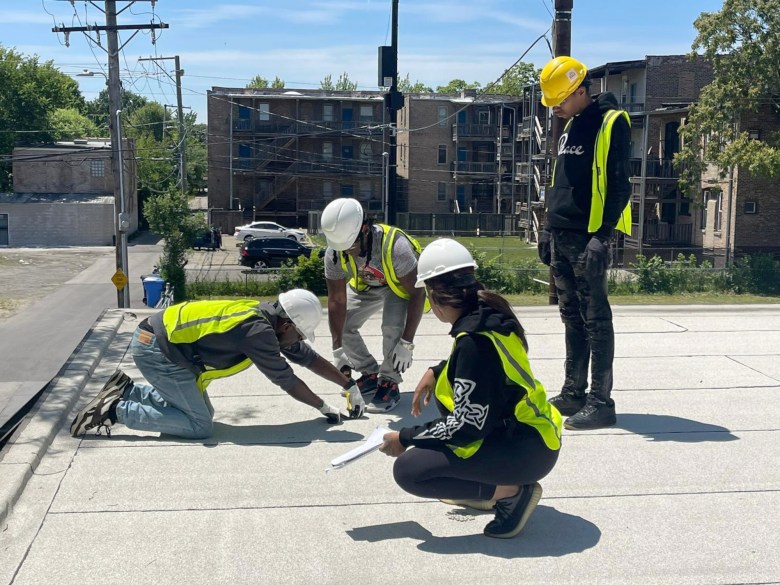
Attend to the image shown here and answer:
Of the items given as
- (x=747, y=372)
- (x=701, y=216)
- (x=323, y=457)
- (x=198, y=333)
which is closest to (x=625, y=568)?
(x=323, y=457)

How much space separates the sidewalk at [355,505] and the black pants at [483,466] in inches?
10.8

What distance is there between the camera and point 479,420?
13.8 ft

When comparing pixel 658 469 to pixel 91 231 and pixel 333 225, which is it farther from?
pixel 91 231

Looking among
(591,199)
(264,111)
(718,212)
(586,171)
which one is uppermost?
(264,111)

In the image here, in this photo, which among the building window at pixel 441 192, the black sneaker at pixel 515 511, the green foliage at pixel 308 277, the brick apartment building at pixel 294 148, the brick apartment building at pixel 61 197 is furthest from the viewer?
the building window at pixel 441 192

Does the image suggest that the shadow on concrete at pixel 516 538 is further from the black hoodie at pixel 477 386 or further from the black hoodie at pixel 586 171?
the black hoodie at pixel 586 171

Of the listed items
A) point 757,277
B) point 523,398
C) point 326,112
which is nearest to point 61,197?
point 326,112

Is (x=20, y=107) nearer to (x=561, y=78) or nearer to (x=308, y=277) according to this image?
(x=308, y=277)

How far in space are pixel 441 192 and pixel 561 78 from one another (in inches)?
2345

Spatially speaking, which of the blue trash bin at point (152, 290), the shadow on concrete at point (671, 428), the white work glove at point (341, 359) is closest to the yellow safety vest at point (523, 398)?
the shadow on concrete at point (671, 428)

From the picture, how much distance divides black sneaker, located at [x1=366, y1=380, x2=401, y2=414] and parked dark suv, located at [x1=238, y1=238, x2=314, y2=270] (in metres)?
34.4

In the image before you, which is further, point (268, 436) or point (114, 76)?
point (114, 76)

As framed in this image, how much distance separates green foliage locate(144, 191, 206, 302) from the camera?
22.7 m

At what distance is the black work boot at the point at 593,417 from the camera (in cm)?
629
